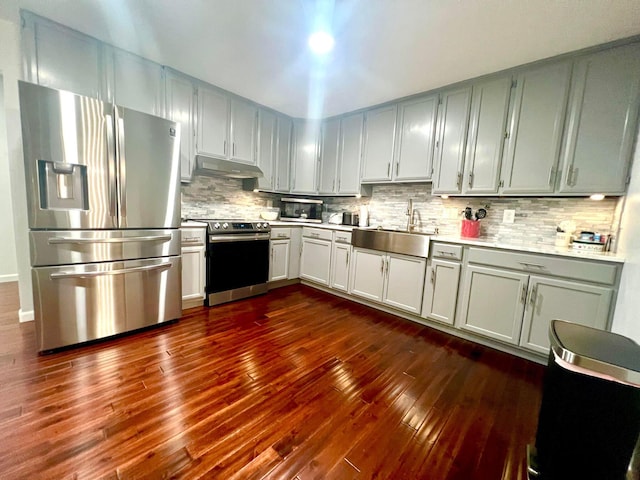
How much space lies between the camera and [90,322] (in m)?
1.99

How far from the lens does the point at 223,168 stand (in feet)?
10.1

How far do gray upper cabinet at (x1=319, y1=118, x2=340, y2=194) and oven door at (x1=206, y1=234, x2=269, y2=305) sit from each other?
1254 mm

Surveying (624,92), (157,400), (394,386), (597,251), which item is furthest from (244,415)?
(624,92)

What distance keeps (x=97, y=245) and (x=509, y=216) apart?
12.0 ft

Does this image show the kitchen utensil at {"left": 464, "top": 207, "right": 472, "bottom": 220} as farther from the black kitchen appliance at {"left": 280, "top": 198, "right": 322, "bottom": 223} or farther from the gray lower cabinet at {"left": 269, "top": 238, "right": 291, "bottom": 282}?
the gray lower cabinet at {"left": 269, "top": 238, "right": 291, "bottom": 282}

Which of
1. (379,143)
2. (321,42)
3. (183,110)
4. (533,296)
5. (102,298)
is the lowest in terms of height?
(102,298)

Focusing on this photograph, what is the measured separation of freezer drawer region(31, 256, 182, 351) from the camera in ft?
6.01

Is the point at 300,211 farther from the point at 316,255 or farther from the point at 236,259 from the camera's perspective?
the point at 236,259

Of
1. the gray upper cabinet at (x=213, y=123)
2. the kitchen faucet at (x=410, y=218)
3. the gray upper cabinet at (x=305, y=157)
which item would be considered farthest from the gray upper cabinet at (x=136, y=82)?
the kitchen faucet at (x=410, y=218)

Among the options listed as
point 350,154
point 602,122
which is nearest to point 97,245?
point 350,154

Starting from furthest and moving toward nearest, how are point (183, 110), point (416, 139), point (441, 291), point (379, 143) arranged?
point (379, 143)
point (416, 139)
point (183, 110)
point (441, 291)

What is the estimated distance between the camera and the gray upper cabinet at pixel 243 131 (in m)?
3.30

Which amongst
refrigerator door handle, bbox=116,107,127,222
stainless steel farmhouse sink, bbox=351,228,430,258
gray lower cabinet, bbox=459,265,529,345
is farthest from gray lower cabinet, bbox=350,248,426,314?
refrigerator door handle, bbox=116,107,127,222

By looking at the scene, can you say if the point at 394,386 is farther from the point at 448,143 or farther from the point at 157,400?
the point at 448,143
